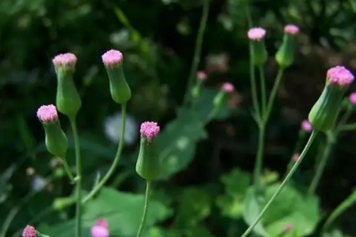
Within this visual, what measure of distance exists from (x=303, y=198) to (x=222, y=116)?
235 mm

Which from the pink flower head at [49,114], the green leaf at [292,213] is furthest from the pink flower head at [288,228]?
the pink flower head at [49,114]

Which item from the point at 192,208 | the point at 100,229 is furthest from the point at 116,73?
the point at 192,208

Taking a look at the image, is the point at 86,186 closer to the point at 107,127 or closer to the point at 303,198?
the point at 107,127

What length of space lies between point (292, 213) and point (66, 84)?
0.55 meters

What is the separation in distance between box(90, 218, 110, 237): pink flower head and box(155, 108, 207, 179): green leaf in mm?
193

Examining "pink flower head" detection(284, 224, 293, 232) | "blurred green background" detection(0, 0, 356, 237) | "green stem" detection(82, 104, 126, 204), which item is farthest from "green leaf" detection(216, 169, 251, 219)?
"green stem" detection(82, 104, 126, 204)

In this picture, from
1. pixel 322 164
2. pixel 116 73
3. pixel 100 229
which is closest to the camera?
pixel 116 73

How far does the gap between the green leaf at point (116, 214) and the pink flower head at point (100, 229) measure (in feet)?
0.08

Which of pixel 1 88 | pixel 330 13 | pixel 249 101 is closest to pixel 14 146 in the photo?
pixel 1 88

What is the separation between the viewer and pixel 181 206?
1.56 meters

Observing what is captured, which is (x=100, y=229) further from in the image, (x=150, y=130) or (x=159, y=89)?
(x=159, y=89)

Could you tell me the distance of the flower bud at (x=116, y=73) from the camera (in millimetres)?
1087

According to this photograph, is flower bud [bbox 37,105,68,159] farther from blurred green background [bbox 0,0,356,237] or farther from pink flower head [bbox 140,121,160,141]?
blurred green background [bbox 0,0,356,237]

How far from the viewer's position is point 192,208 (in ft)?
5.06
